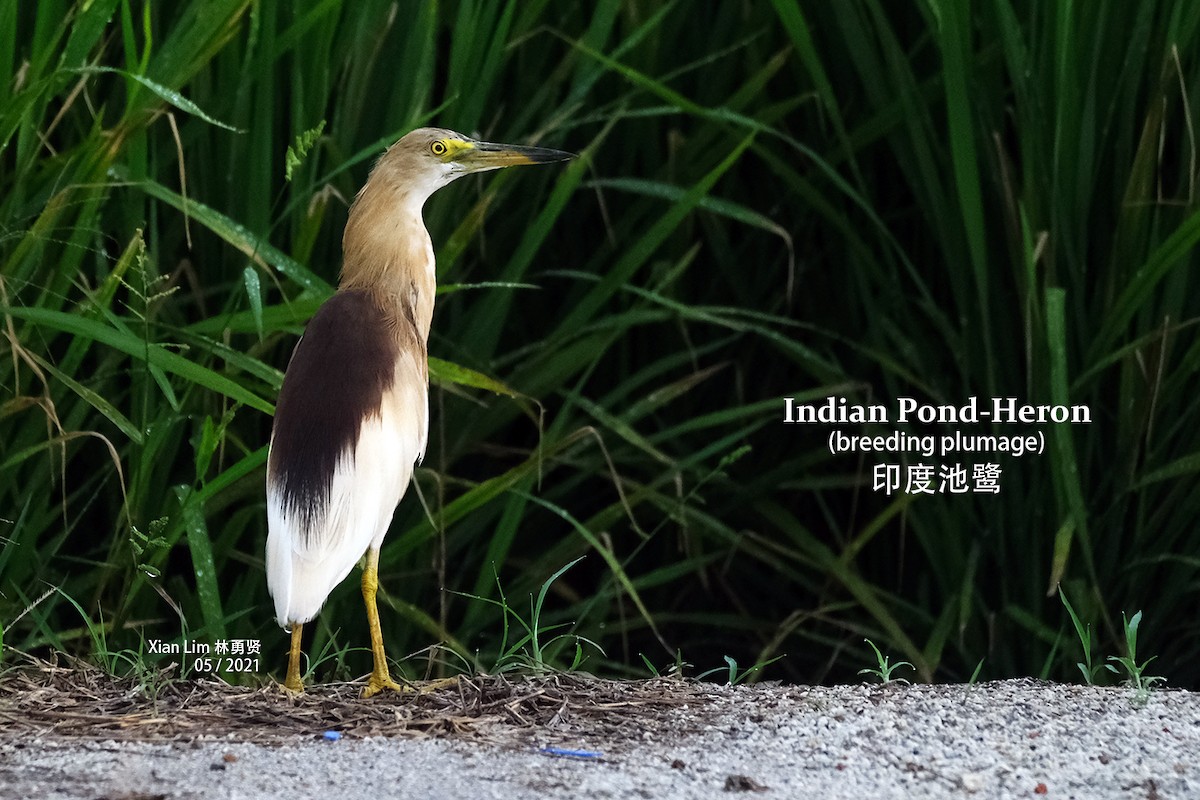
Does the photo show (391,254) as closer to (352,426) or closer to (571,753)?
(352,426)

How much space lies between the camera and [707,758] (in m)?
1.76

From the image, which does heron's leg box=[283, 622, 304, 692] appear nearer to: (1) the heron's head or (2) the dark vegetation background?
(2) the dark vegetation background

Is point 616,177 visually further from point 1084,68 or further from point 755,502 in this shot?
point 1084,68

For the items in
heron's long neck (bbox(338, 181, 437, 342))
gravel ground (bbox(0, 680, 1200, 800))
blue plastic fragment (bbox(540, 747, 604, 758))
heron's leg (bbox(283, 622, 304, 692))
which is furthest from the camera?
heron's long neck (bbox(338, 181, 437, 342))

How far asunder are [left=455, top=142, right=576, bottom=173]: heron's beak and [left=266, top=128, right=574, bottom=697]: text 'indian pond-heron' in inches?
2.6

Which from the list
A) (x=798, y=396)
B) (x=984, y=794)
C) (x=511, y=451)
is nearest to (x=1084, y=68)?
(x=798, y=396)

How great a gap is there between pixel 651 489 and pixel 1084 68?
98 centimetres

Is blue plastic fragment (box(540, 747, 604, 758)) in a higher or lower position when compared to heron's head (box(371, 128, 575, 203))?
lower

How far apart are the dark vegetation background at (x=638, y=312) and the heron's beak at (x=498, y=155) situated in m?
0.12

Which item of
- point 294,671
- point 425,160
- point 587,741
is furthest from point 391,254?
point 587,741

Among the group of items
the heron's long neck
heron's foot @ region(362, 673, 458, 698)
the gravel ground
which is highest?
the heron's long neck

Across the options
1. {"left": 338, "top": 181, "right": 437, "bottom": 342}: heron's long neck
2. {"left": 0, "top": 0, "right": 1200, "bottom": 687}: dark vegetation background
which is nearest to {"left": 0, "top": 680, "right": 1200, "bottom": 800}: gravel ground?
{"left": 0, "top": 0, "right": 1200, "bottom": 687}: dark vegetation background

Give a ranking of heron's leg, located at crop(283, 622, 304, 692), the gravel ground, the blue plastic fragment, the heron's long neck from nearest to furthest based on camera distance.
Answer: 1. the gravel ground
2. the blue plastic fragment
3. heron's leg, located at crop(283, 622, 304, 692)
4. the heron's long neck

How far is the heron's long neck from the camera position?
219cm
